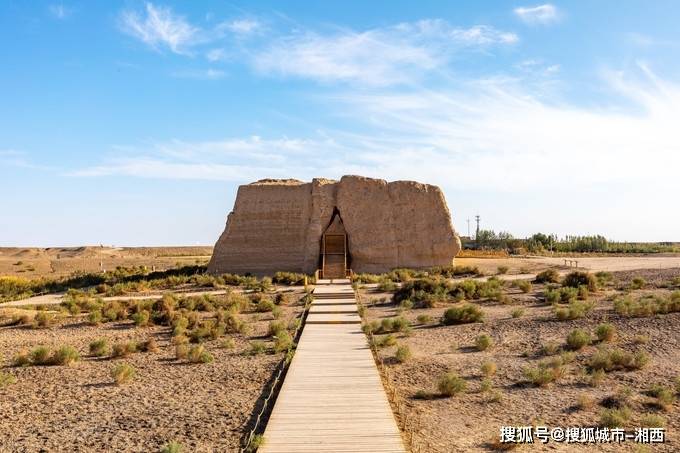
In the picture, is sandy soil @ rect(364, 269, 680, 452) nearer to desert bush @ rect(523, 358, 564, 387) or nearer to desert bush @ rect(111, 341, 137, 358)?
desert bush @ rect(523, 358, 564, 387)

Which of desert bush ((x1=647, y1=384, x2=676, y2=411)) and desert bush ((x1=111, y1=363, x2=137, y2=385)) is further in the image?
desert bush ((x1=111, y1=363, x2=137, y2=385))

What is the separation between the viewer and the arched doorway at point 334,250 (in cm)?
3081

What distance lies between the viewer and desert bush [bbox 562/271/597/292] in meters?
23.4

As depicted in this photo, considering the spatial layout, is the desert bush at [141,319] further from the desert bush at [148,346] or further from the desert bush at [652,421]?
the desert bush at [652,421]

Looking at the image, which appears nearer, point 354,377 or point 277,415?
point 277,415

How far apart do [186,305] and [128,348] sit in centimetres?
706

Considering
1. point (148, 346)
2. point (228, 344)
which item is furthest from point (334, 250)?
point (148, 346)

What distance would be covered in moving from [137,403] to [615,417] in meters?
7.08

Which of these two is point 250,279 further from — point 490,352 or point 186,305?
point 490,352

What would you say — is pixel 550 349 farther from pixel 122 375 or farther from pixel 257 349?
pixel 122 375

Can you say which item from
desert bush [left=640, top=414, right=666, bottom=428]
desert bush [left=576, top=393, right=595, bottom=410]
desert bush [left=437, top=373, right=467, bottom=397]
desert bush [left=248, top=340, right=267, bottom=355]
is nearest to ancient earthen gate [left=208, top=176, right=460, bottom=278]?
desert bush [left=248, top=340, right=267, bottom=355]

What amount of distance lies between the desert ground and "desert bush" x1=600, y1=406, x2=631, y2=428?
0.41 feet

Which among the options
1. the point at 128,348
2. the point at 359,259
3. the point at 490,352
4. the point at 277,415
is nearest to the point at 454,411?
the point at 277,415

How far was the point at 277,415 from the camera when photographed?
826 cm
